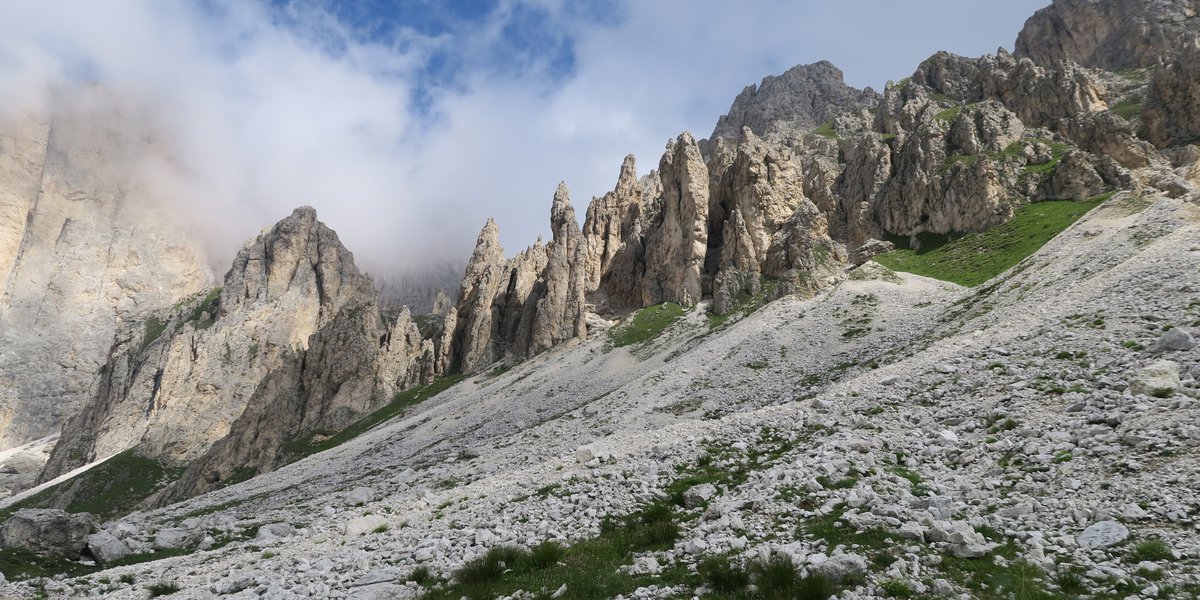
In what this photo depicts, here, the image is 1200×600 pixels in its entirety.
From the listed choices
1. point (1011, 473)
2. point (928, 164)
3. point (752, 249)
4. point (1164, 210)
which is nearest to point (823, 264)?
point (752, 249)

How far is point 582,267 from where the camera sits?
106 meters

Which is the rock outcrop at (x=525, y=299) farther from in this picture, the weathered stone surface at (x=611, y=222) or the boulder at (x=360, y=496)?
the boulder at (x=360, y=496)

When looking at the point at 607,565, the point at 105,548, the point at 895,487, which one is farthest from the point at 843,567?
the point at 105,548

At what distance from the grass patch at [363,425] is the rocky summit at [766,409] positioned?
79 cm

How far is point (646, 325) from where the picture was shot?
77312mm

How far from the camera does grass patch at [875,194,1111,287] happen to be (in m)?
50.3

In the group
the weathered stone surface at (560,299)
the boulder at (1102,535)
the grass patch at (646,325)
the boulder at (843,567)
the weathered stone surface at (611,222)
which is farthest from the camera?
the weathered stone surface at (611,222)

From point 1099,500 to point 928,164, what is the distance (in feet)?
246

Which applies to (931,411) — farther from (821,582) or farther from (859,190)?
(859,190)

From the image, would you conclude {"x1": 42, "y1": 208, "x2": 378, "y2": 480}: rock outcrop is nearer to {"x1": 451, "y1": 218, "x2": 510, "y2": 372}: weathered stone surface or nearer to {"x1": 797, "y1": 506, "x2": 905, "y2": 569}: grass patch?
{"x1": 451, "y1": 218, "x2": 510, "y2": 372}: weathered stone surface

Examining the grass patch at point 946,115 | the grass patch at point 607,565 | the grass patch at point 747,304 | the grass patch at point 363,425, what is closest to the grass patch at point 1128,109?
the grass patch at point 946,115

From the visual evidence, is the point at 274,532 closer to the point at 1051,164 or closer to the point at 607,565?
the point at 607,565

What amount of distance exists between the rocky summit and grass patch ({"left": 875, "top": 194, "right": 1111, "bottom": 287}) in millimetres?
464

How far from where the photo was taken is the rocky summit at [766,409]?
11258 mm
